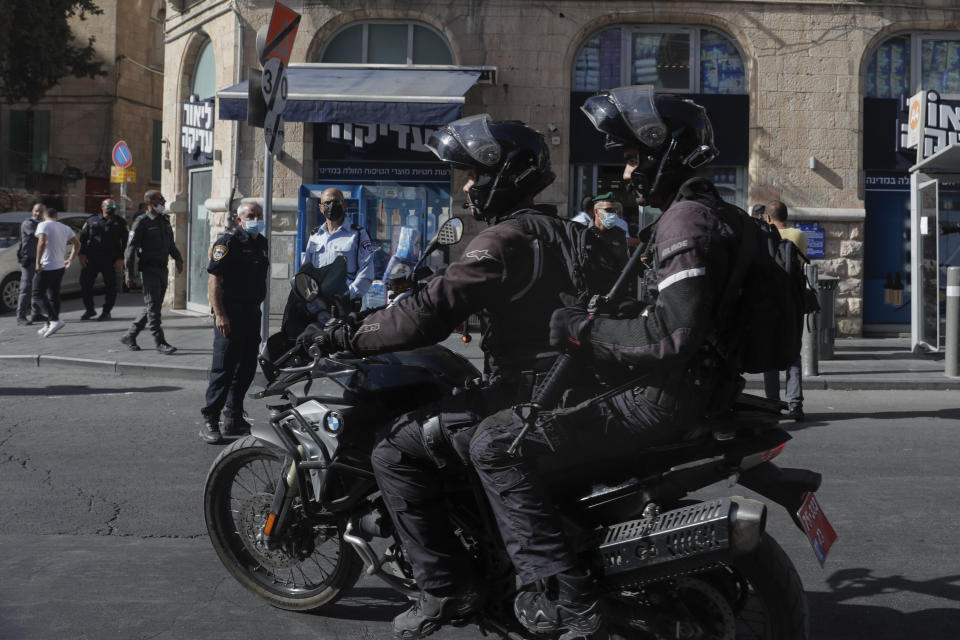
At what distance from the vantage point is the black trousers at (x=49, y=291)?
13.9 metres

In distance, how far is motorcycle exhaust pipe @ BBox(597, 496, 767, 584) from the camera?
2.72 m

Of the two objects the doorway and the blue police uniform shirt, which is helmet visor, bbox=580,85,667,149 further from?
the doorway

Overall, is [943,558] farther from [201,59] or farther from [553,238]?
[201,59]

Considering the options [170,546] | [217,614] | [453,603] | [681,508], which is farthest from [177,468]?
[681,508]

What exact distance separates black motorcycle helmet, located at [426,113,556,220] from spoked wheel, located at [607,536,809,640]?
129 cm

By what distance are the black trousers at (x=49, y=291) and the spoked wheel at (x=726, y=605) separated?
12596 millimetres

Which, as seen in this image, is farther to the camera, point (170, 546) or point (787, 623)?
point (170, 546)

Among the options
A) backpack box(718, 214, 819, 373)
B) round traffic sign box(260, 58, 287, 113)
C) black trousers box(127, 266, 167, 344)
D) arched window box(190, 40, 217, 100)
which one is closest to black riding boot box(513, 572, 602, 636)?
backpack box(718, 214, 819, 373)

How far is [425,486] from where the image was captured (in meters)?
3.22

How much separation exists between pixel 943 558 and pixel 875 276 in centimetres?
1169

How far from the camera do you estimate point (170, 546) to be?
479 cm

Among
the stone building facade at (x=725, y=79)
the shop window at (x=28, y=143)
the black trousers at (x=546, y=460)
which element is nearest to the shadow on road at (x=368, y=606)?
the black trousers at (x=546, y=460)

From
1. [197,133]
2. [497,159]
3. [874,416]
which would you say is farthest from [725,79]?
[497,159]

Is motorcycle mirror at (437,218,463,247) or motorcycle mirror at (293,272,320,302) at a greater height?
motorcycle mirror at (437,218,463,247)
